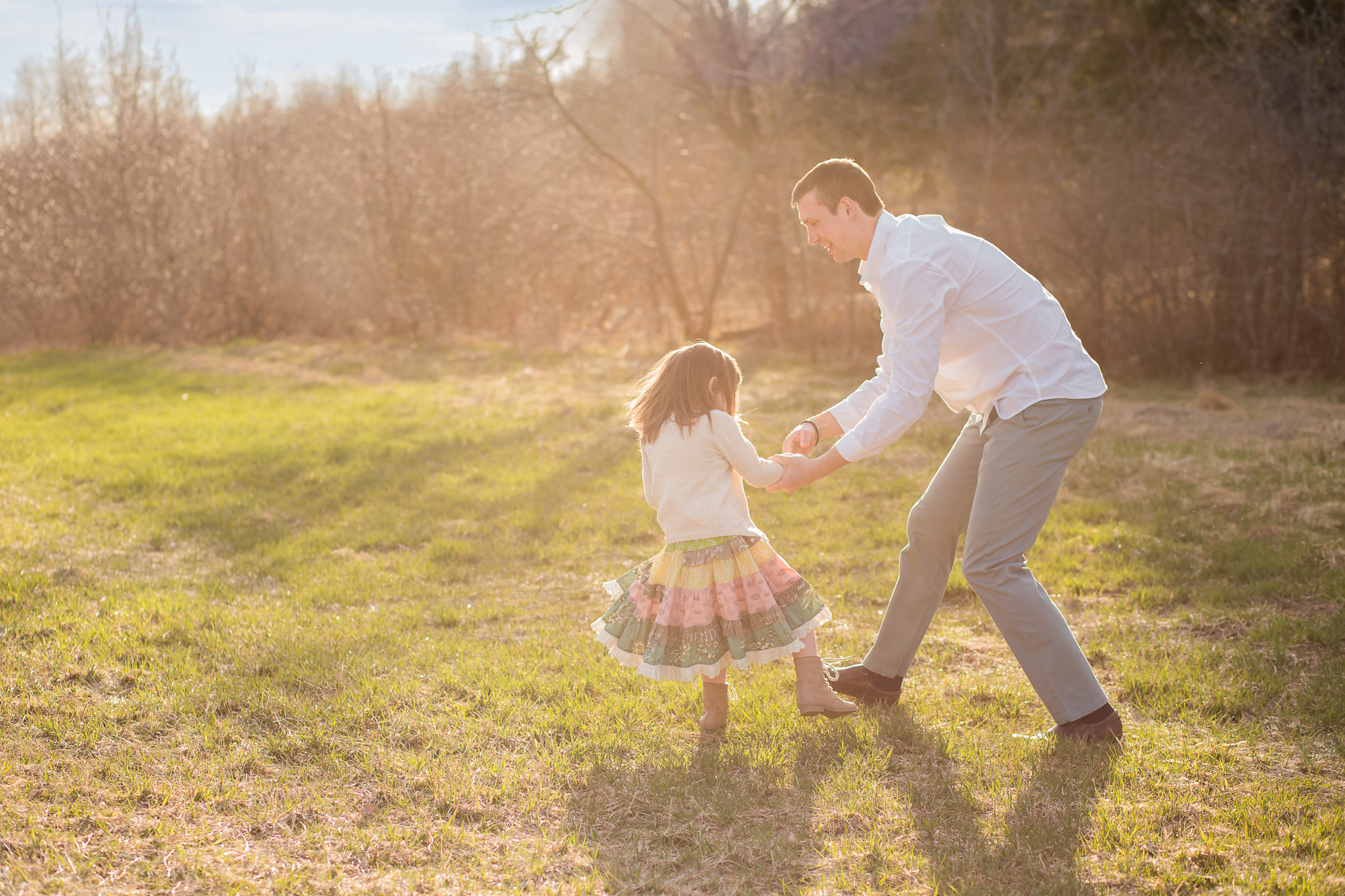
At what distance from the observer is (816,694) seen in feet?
13.1

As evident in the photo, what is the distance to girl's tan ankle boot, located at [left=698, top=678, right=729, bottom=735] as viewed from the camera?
403 cm

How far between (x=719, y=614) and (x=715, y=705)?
1.44 feet

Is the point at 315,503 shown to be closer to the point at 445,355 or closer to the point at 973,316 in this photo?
the point at 973,316

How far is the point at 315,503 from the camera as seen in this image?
27.2 feet

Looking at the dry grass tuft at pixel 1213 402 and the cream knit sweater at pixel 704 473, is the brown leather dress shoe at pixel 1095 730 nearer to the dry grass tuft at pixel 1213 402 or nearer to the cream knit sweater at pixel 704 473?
the cream knit sweater at pixel 704 473

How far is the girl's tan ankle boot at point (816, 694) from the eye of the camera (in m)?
3.99

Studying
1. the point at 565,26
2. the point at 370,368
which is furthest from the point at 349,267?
the point at 565,26

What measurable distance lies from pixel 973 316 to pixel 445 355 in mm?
16110

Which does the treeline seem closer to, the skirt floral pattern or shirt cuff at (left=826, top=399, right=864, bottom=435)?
shirt cuff at (left=826, top=399, right=864, bottom=435)

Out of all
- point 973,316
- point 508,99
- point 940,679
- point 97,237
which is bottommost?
point 940,679

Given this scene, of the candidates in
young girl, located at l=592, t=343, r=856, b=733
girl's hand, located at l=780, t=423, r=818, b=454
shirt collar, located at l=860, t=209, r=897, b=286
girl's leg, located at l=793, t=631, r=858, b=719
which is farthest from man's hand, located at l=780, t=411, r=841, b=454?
girl's leg, located at l=793, t=631, r=858, b=719

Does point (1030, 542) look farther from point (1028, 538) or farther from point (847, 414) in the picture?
point (847, 414)

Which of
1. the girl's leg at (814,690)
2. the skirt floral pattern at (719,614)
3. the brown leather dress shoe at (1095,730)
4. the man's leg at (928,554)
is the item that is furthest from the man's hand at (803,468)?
the brown leather dress shoe at (1095,730)

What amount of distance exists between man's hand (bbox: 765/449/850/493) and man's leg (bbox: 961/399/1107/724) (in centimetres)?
56
